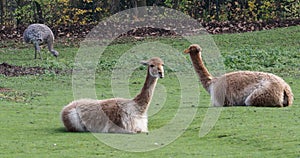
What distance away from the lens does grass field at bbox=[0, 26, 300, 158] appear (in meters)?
8.73

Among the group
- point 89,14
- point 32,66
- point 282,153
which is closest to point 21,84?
point 32,66

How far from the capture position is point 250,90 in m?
11.8

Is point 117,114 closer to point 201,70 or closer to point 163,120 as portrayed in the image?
point 163,120

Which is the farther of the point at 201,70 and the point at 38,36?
the point at 38,36

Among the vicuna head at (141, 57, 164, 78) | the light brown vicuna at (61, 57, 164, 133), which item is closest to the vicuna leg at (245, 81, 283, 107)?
the light brown vicuna at (61, 57, 164, 133)

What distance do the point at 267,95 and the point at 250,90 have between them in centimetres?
31

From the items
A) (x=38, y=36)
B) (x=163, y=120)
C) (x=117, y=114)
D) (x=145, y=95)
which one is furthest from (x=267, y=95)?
(x=38, y=36)

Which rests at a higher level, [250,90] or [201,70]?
[201,70]

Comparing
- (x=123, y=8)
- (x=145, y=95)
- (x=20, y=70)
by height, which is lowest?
(x=20, y=70)

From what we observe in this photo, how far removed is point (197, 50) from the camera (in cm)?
1229

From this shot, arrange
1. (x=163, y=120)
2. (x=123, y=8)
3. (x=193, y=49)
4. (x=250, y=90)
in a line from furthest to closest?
1. (x=123, y=8)
2. (x=193, y=49)
3. (x=250, y=90)
4. (x=163, y=120)

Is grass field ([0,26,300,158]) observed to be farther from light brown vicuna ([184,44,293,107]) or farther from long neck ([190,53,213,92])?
long neck ([190,53,213,92])

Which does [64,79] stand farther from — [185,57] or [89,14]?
[89,14]

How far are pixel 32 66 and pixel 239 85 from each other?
10645 millimetres
